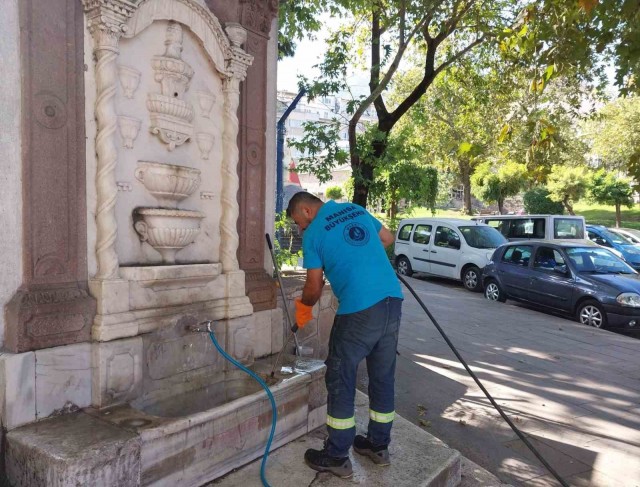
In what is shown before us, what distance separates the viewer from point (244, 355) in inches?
167

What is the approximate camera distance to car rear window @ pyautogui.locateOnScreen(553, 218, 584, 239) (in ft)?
48.3

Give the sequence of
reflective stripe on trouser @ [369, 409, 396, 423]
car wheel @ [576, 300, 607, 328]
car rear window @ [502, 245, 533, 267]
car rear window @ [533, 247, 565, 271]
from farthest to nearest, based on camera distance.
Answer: car rear window @ [502, 245, 533, 267]
car rear window @ [533, 247, 565, 271]
car wheel @ [576, 300, 607, 328]
reflective stripe on trouser @ [369, 409, 396, 423]

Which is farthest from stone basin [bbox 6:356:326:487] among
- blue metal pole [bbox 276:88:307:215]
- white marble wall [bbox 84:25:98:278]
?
blue metal pole [bbox 276:88:307:215]

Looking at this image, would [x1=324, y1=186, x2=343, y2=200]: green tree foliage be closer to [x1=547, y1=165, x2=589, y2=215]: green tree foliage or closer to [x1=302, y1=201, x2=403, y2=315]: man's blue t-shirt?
[x1=547, y1=165, x2=589, y2=215]: green tree foliage

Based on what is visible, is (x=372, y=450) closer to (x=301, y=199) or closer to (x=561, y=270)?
(x=301, y=199)

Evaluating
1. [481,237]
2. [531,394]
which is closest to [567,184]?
[481,237]

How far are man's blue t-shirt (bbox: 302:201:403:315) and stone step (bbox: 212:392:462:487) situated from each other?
3.34 feet

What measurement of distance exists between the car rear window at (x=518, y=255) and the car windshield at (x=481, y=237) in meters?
2.08

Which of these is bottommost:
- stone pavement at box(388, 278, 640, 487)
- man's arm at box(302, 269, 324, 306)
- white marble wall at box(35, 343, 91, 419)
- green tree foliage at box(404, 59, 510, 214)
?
stone pavement at box(388, 278, 640, 487)

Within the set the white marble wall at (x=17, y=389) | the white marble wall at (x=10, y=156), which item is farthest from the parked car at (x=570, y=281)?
the white marble wall at (x=10, y=156)

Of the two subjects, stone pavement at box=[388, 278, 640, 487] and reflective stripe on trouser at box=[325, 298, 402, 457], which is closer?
reflective stripe on trouser at box=[325, 298, 402, 457]

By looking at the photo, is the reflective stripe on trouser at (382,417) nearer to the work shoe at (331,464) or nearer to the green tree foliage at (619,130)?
the work shoe at (331,464)

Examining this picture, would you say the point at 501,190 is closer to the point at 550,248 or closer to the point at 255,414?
the point at 550,248

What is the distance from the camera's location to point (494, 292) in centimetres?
1156
